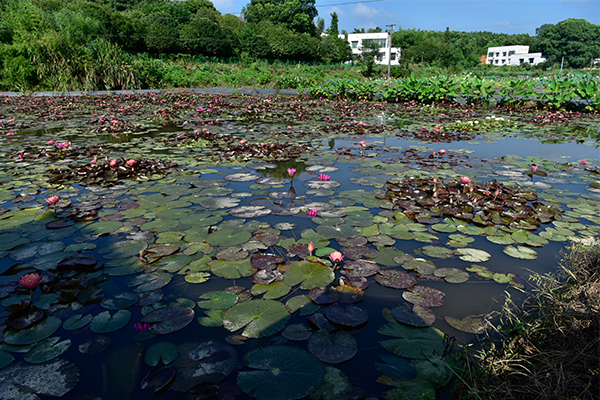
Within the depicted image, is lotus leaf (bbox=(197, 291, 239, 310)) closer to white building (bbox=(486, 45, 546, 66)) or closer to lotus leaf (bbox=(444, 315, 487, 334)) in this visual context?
lotus leaf (bbox=(444, 315, 487, 334))

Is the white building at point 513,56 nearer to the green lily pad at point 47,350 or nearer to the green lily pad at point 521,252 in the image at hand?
the green lily pad at point 521,252

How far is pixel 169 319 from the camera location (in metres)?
1.57

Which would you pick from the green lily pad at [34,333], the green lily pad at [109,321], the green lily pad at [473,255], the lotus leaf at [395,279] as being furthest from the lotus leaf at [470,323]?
the green lily pad at [34,333]

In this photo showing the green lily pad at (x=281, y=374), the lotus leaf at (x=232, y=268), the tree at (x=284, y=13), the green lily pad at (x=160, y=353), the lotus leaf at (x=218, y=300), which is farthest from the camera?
the tree at (x=284, y=13)

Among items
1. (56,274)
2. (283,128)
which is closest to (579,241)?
(56,274)

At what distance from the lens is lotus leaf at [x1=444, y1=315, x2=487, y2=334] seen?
150cm

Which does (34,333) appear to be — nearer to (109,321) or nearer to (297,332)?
(109,321)

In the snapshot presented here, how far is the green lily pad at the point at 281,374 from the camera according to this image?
47.6 inches

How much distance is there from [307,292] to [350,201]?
1.40 metres

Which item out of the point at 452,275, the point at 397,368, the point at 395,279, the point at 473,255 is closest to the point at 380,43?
the point at 473,255

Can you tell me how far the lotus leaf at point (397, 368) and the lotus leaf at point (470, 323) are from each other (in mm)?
357

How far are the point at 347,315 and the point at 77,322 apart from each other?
1.27 meters

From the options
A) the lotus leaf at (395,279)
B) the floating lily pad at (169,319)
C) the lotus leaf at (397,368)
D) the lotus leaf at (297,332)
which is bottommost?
the lotus leaf at (397,368)

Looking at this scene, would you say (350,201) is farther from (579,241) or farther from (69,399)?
(69,399)
